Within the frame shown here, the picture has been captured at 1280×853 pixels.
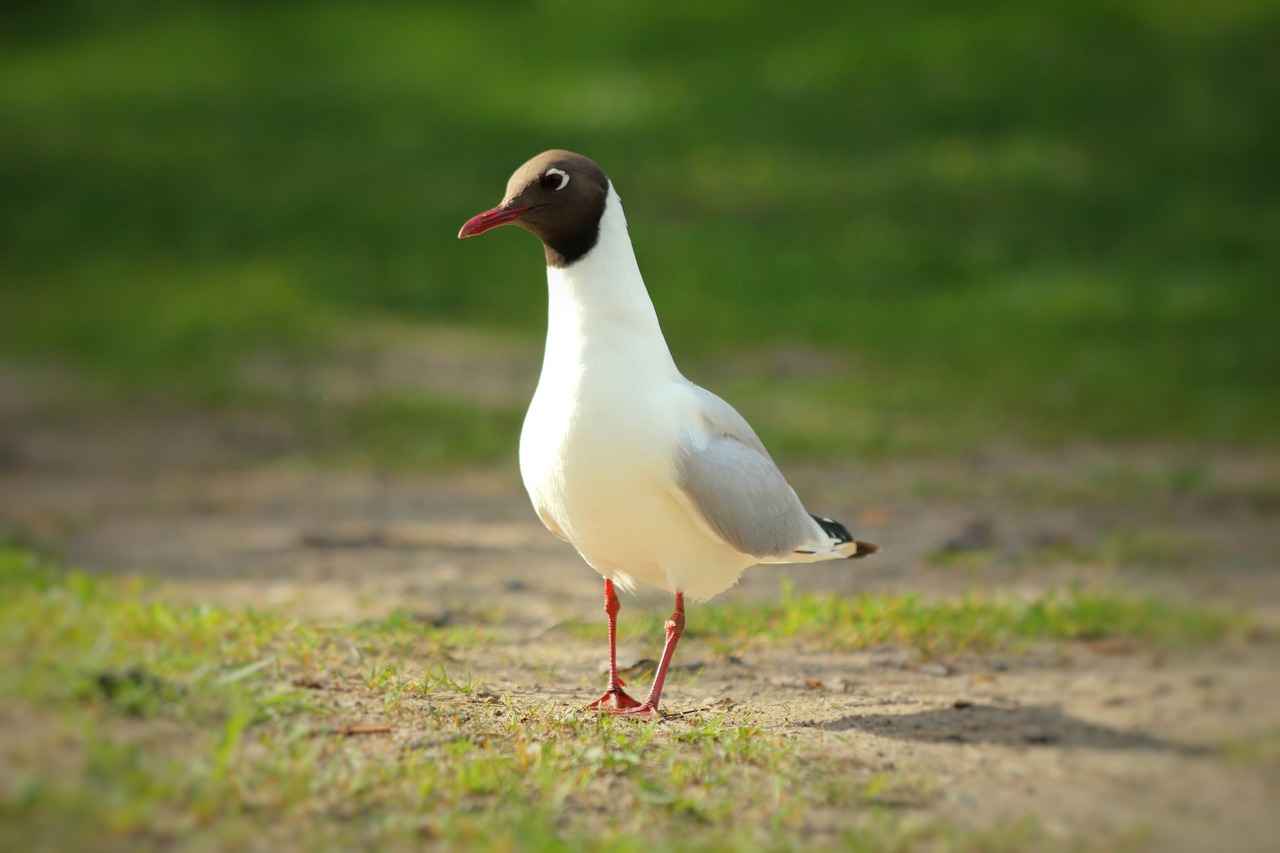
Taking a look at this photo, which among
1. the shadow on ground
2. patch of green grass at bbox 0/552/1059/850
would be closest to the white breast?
patch of green grass at bbox 0/552/1059/850

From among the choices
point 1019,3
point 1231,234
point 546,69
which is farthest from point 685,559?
point 1019,3

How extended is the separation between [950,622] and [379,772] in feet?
8.61

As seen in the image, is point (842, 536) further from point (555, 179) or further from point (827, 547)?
point (555, 179)

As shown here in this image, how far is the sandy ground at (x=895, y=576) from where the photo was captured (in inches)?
146

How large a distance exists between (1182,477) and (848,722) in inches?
160

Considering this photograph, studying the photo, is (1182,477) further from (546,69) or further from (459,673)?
(546,69)

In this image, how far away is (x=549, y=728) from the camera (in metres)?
4.04

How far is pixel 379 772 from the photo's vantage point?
3541 millimetres

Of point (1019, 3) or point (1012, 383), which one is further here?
point (1019, 3)

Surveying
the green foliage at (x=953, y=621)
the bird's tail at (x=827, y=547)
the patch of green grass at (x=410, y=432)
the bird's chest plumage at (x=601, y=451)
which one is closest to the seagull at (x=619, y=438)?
the bird's chest plumage at (x=601, y=451)

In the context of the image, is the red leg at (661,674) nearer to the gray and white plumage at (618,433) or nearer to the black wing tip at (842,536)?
the gray and white plumage at (618,433)

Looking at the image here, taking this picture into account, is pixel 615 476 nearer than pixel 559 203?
Yes

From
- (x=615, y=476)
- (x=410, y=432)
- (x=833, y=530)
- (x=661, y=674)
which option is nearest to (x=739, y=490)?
(x=615, y=476)

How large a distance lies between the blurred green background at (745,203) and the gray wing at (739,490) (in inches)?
161
